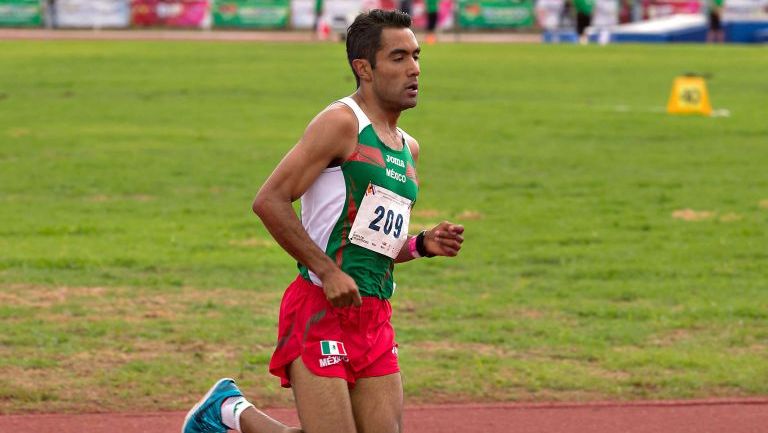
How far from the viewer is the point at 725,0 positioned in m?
58.3

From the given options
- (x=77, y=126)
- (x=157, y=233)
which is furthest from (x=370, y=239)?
(x=77, y=126)

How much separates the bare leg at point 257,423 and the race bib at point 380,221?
2.91 ft

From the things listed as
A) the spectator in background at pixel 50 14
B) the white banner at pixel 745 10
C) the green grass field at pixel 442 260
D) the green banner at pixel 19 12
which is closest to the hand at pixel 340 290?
the green grass field at pixel 442 260

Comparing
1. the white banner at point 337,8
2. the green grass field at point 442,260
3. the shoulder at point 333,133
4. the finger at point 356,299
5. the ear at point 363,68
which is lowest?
the white banner at point 337,8

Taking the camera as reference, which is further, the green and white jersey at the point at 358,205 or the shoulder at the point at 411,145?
the shoulder at the point at 411,145

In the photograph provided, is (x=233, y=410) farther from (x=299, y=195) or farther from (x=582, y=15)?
(x=582, y=15)

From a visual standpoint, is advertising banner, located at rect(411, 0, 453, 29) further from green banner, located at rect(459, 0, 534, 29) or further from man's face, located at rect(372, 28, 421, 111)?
man's face, located at rect(372, 28, 421, 111)

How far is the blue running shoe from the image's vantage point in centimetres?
615

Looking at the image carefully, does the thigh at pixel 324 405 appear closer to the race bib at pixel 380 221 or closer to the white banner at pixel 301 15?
the race bib at pixel 380 221

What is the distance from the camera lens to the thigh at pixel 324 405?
5.32 metres

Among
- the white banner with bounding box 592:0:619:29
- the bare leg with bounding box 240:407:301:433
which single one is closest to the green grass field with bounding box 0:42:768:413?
the bare leg with bounding box 240:407:301:433

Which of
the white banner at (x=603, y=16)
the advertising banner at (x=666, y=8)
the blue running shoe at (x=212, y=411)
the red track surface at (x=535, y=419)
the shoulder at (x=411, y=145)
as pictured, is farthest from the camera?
the advertising banner at (x=666, y=8)

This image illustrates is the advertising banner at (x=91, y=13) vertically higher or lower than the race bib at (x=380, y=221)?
lower

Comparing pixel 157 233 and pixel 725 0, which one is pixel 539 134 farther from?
pixel 725 0
